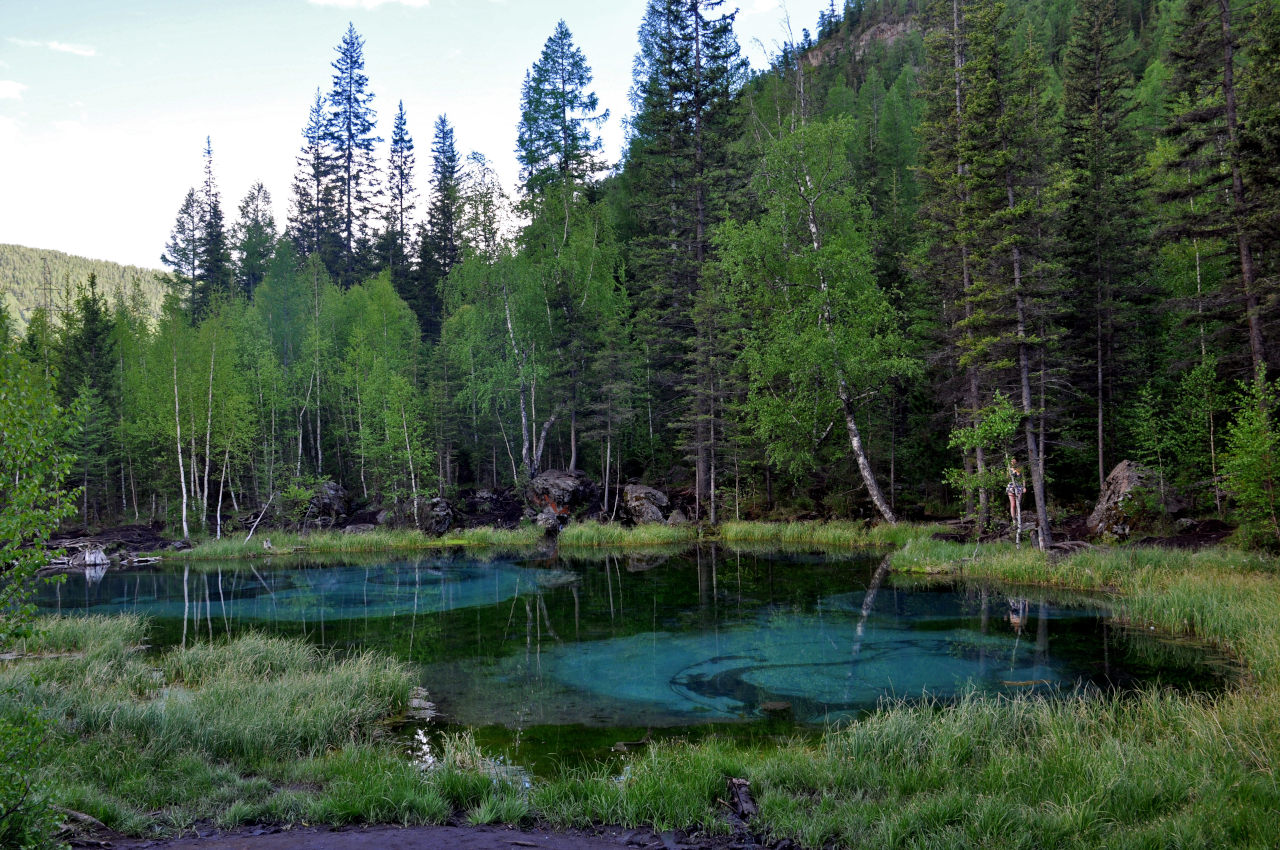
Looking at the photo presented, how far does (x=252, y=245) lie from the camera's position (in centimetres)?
5388

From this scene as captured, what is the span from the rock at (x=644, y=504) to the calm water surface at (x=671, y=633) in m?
7.72

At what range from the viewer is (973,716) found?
26.2 ft

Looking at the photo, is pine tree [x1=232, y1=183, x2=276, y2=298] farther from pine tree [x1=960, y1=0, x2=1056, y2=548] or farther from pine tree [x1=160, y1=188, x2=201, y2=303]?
pine tree [x1=960, y1=0, x2=1056, y2=548]

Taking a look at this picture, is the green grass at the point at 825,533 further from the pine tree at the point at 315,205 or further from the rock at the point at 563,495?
the pine tree at the point at 315,205

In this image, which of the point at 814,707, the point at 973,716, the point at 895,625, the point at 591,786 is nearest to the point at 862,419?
the point at 895,625

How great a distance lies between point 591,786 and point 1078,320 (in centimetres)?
2791

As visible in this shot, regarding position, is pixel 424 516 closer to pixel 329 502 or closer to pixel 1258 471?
pixel 329 502

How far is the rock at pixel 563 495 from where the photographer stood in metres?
35.9

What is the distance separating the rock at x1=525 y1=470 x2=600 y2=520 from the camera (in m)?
35.9

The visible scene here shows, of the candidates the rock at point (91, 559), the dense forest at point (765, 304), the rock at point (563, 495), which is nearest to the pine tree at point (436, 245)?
the dense forest at point (765, 304)

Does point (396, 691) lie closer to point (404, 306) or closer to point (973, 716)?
point (973, 716)

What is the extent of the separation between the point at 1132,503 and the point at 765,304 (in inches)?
595

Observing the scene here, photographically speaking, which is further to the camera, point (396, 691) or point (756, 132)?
point (756, 132)

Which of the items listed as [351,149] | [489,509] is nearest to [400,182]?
[351,149]
